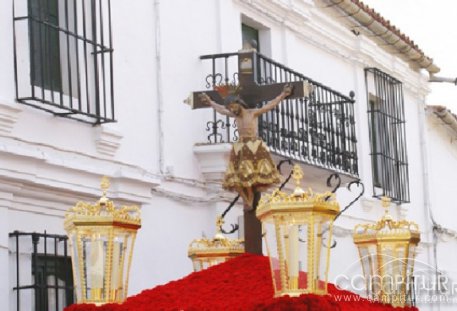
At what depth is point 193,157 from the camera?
35.6 ft

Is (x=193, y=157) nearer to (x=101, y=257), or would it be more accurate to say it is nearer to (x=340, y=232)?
(x=340, y=232)

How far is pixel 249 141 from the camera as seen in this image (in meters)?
6.12

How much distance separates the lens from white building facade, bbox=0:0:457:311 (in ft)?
27.9

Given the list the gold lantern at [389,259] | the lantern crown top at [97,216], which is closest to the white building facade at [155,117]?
the gold lantern at [389,259]

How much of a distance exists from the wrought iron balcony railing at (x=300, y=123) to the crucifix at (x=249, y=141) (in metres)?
4.05

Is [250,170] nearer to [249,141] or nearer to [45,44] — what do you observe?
[249,141]

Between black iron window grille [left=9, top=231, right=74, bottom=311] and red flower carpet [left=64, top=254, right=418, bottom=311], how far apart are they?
2805 mm

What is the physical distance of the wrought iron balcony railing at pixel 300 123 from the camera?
11.1m

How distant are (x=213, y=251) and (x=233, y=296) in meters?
1.24

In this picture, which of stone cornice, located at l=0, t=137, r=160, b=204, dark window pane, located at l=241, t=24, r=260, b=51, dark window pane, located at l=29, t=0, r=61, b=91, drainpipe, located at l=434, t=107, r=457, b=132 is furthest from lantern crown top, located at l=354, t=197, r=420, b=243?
drainpipe, located at l=434, t=107, r=457, b=132

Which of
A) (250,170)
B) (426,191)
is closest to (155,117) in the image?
(250,170)

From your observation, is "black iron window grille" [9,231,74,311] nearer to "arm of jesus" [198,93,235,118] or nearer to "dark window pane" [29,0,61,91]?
"dark window pane" [29,0,61,91]

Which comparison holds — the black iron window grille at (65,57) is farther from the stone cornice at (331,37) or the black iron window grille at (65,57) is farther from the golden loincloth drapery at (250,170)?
the stone cornice at (331,37)

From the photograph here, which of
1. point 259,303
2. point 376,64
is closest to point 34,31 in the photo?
point 259,303
